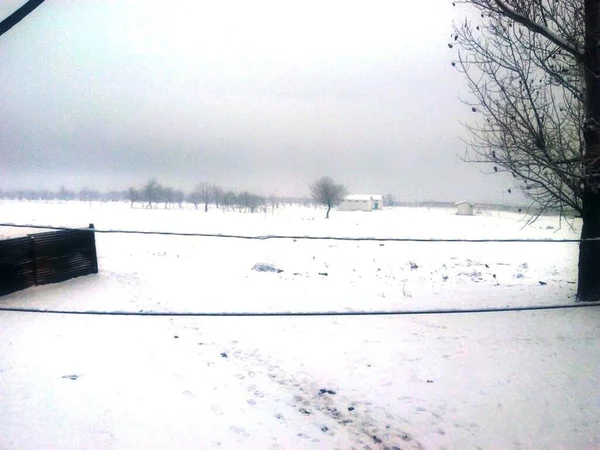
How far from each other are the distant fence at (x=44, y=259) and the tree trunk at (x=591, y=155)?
9558mm

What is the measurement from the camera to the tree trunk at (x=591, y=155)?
5973 mm

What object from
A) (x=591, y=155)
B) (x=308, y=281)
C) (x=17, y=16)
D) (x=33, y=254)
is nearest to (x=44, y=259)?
(x=33, y=254)

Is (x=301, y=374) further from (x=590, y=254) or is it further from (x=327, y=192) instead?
(x=327, y=192)

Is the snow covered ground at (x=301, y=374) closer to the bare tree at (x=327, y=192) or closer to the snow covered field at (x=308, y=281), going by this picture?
the snow covered field at (x=308, y=281)

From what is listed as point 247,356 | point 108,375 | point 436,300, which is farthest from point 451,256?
point 108,375

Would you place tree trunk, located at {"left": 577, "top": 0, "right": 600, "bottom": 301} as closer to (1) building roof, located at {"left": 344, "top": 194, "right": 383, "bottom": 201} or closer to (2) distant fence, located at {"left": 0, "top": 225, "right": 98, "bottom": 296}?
(2) distant fence, located at {"left": 0, "top": 225, "right": 98, "bottom": 296}

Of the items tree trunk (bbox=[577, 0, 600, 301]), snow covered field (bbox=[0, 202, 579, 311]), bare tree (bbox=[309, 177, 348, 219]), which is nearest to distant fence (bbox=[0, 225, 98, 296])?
snow covered field (bbox=[0, 202, 579, 311])

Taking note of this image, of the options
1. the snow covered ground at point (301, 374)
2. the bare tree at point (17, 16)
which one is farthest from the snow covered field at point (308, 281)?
the bare tree at point (17, 16)

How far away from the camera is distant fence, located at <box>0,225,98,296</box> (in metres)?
8.08

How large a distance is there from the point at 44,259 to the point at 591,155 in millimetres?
11119

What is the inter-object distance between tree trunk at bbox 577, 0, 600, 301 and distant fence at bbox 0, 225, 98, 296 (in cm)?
956

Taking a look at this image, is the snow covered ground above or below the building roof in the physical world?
below

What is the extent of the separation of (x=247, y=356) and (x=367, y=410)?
202 cm

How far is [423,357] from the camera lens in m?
5.15
